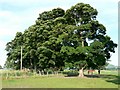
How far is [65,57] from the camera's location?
2020 inches

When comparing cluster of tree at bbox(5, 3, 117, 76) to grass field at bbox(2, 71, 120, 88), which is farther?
cluster of tree at bbox(5, 3, 117, 76)

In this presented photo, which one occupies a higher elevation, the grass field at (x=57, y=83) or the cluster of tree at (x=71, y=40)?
the cluster of tree at (x=71, y=40)

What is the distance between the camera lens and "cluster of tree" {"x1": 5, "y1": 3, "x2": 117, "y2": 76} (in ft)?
157

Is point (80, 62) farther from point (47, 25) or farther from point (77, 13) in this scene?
point (47, 25)

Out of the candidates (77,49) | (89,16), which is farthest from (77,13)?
(77,49)

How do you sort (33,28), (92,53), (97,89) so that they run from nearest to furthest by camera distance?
(97,89) < (92,53) < (33,28)

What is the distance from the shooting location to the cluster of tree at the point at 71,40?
47844 mm

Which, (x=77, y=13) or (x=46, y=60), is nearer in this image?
(x=77, y=13)

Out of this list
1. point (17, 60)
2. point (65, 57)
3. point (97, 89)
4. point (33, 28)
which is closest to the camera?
point (97, 89)

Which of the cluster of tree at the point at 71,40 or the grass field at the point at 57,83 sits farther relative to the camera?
the cluster of tree at the point at 71,40

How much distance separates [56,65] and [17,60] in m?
15.8

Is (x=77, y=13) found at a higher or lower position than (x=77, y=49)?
higher

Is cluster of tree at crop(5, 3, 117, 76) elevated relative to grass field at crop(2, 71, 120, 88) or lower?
elevated

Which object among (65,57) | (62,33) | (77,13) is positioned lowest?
(65,57)
